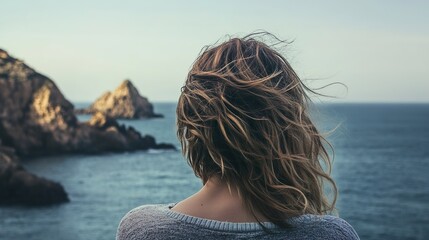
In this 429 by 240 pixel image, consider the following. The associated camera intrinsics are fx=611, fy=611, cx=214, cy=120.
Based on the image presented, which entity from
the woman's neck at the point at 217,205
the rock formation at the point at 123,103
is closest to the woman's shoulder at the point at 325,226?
the woman's neck at the point at 217,205

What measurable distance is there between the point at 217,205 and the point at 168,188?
58.7 m

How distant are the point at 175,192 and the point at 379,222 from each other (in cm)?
1953

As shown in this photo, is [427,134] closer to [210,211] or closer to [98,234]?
[98,234]

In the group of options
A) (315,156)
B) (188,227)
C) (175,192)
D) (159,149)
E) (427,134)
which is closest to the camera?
(188,227)

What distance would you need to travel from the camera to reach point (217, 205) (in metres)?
1.65

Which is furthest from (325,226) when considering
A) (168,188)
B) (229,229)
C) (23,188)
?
(168,188)

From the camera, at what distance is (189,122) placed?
1.71m

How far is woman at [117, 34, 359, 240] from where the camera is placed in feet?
5.30

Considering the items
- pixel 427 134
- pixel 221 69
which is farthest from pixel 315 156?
pixel 427 134

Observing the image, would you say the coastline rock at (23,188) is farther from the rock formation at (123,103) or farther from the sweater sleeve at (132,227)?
the rock formation at (123,103)

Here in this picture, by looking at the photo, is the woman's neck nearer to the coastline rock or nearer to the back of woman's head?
the back of woman's head

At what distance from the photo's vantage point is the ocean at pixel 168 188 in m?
43.4

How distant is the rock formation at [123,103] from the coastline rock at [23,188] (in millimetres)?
90149

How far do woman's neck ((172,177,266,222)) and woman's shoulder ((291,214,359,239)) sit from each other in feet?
0.36
